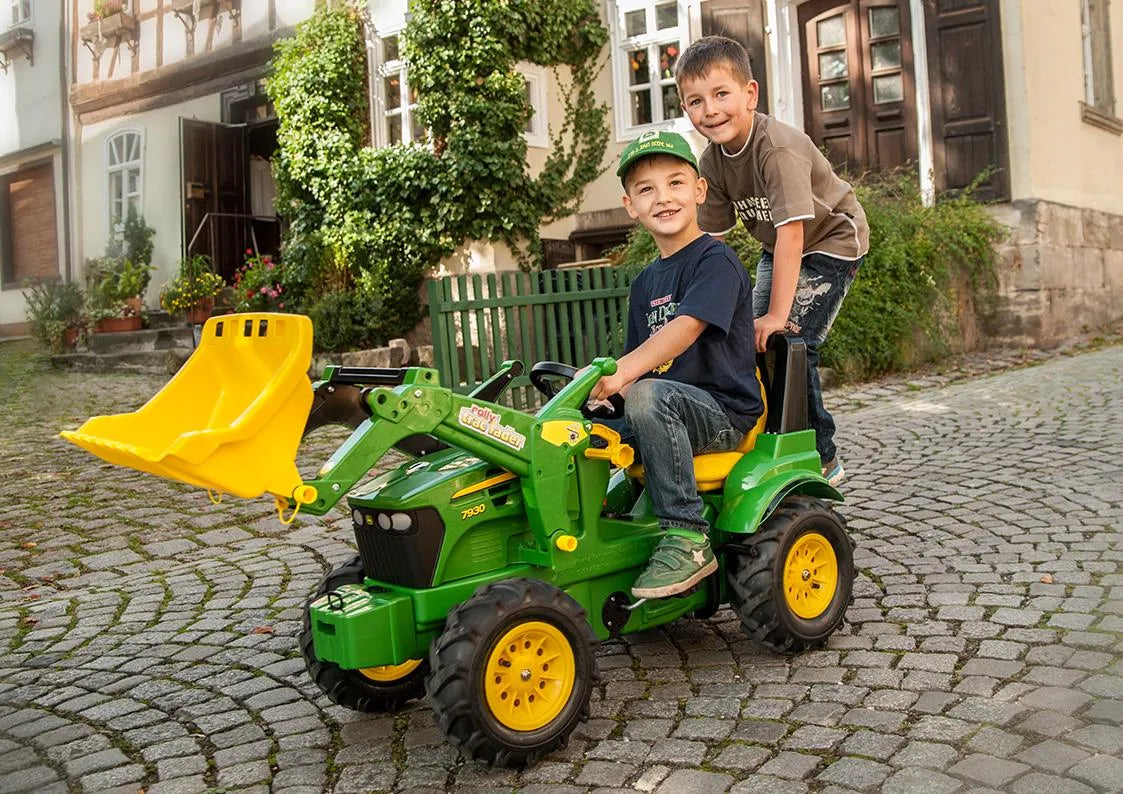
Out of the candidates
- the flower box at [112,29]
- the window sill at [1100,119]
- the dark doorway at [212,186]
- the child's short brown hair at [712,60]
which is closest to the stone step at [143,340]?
the dark doorway at [212,186]

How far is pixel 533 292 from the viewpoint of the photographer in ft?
30.3

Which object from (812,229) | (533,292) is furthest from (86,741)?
(533,292)

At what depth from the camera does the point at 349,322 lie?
1227 cm

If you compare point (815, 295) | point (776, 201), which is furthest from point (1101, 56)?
point (776, 201)

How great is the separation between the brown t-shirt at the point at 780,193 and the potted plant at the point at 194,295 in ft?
38.5

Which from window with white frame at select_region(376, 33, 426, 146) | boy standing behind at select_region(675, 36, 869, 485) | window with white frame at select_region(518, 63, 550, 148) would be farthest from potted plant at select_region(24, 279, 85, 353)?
boy standing behind at select_region(675, 36, 869, 485)

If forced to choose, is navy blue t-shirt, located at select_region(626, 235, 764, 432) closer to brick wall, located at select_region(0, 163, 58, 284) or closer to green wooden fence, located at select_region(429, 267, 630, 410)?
green wooden fence, located at select_region(429, 267, 630, 410)

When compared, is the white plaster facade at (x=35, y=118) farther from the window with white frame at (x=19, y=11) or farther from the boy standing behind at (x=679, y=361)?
the boy standing behind at (x=679, y=361)

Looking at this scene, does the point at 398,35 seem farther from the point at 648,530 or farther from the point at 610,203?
the point at 648,530

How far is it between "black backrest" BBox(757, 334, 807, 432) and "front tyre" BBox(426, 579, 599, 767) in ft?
3.42

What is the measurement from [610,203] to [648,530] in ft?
32.9

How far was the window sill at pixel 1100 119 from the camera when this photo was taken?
43.2 feet

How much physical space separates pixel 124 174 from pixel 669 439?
16.6 metres

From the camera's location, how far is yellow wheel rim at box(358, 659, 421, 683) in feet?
9.66
